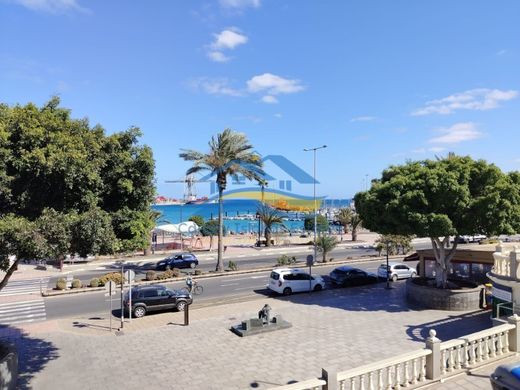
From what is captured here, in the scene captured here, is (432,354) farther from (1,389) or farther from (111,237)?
(1,389)

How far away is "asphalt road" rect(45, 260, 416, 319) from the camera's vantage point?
881 inches

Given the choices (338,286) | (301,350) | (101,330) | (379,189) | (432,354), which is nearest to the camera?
(432,354)

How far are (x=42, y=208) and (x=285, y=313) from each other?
13912 mm

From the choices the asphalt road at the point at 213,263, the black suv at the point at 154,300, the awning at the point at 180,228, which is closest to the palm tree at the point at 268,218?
the asphalt road at the point at 213,263

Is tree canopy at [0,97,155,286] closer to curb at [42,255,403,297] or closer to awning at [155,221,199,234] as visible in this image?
curb at [42,255,403,297]

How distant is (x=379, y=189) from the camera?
22469 millimetres

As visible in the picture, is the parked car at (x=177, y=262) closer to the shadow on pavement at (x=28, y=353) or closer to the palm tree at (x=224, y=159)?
the palm tree at (x=224, y=159)

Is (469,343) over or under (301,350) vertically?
over

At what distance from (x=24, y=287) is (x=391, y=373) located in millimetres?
28142

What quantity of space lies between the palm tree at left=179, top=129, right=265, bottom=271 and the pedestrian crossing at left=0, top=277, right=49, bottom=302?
13399 millimetres

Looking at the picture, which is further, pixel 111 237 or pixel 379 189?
pixel 379 189

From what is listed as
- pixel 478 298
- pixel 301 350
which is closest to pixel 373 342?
pixel 301 350

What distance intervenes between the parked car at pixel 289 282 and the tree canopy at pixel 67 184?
14.7 meters

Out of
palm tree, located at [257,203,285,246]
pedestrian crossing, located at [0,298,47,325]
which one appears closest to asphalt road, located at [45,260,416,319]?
pedestrian crossing, located at [0,298,47,325]
